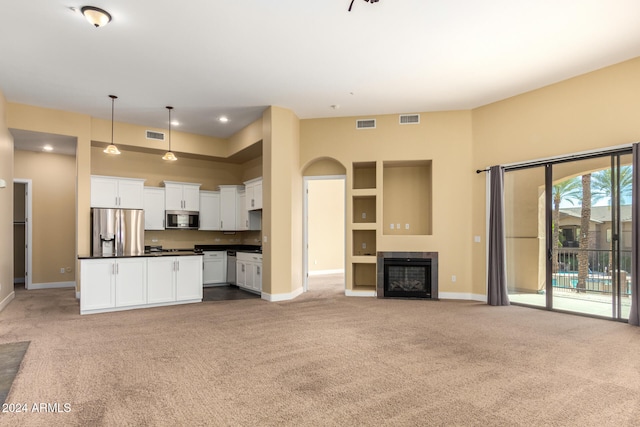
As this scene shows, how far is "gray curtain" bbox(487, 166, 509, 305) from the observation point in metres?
6.59

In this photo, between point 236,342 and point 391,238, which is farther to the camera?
point 391,238

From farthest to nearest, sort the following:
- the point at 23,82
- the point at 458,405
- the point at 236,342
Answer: the point at 23,82, the point at 236,342, the point at 458,405

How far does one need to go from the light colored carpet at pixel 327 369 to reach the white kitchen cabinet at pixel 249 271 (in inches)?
68.8

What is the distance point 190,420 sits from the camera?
2586mm

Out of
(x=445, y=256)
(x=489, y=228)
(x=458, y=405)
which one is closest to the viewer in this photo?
(x=458, y=405)

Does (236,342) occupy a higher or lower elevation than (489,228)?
lower

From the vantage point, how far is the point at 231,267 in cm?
909

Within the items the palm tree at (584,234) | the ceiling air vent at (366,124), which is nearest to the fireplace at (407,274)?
the palm tree at (584,234)

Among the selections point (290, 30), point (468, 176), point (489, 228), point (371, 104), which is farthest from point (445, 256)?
point (290, 30)

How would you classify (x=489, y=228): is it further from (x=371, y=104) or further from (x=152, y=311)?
(x=152, y=311)

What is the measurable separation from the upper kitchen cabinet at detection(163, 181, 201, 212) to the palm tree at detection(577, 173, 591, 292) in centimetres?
786

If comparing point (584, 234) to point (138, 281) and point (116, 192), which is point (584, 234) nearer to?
point (138, 281)

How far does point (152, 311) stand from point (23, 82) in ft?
13.6

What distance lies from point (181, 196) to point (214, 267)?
1.91m
